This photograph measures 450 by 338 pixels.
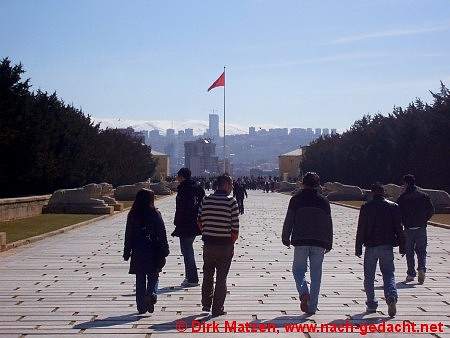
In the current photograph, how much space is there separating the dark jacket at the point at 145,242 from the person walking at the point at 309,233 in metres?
1.59

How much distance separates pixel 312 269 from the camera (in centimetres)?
1084

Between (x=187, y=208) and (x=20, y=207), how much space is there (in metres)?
20.7

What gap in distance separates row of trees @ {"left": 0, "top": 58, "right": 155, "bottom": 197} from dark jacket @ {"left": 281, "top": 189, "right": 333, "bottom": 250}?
2718 cm

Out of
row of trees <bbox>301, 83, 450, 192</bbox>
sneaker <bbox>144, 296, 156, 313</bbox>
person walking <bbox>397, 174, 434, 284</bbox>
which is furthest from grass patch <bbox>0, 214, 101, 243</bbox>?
row of trees <bbox>301, 83, 450, 192</bbox>

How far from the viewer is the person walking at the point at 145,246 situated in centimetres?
1064

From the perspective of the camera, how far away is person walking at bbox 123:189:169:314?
10.6 m

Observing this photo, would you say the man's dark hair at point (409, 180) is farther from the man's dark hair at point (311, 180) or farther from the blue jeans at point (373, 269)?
the man's dark hair at point (311, 180)

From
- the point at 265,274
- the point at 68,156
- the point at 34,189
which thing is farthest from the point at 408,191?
the point at 68,156

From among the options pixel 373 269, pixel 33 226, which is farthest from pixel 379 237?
pixel 33 226

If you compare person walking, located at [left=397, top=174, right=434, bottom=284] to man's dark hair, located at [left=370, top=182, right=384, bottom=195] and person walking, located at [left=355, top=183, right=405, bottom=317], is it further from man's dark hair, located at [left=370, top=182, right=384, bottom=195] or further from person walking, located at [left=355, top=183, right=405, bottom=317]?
person walking, located at [left=355, top=183, right=405, bottom=317]

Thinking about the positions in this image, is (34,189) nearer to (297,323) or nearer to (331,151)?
(297,323)

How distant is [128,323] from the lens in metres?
10.0

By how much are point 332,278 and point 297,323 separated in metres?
4.72

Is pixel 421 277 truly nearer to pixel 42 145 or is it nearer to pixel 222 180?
pixel 222 180
